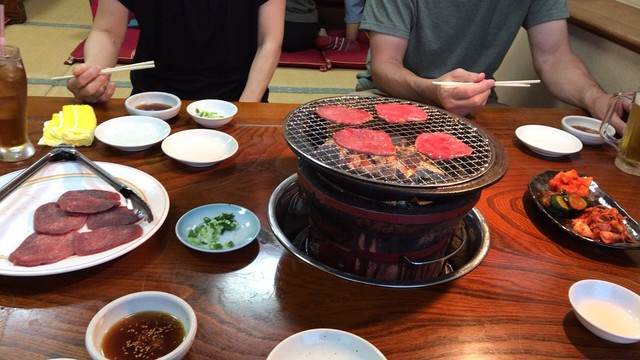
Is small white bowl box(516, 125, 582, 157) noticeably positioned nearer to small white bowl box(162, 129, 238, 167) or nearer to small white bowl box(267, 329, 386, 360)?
small white bowl box(162, 129, 238, 167)

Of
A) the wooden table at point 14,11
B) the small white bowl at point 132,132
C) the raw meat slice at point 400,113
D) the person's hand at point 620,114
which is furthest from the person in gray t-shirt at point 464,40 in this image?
the wooden table at point 14,11

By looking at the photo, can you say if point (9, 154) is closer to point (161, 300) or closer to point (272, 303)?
point (161, 300)

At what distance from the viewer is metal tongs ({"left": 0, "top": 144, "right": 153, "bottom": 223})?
1.33m

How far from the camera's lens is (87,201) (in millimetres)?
1347

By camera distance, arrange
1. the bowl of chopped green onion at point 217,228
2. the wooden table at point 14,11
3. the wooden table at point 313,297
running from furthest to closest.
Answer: the wooden table at point 14,11 < the bowl of chopped green onion at point 217,228 < the wooden table at point 313,297

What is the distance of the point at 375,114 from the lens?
1.62 meters

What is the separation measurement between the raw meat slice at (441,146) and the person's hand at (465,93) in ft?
1.81

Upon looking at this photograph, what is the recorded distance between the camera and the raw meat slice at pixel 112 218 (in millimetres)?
1302

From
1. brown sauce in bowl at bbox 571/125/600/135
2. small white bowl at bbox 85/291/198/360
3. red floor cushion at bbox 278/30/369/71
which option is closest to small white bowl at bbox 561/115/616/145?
brown sauce in bowl at bbox 571/125/600/135

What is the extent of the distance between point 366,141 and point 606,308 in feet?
2.47

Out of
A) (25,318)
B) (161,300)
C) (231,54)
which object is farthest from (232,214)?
(231,54)

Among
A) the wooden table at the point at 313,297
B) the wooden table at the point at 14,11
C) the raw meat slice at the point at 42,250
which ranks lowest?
the wooden table at the point at 14,11

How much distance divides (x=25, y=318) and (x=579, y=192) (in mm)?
1675

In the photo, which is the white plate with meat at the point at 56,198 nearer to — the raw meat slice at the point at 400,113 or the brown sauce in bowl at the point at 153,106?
the brown sauce in bowl at the point at 153,106
